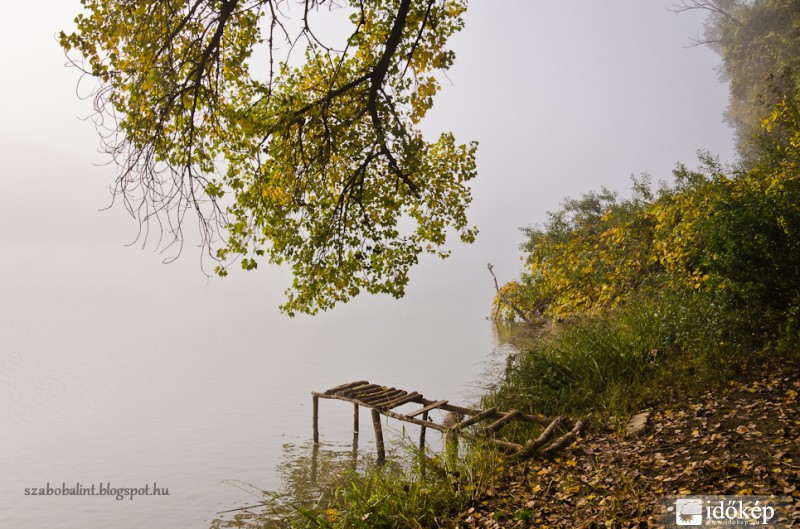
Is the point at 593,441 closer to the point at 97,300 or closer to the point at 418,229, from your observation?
the point at 418,229

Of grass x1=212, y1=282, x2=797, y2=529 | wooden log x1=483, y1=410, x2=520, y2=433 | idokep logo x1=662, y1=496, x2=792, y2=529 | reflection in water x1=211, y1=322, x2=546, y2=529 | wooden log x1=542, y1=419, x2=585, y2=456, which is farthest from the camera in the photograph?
reflection in water x1=211, y1=322, x2=546, y2=529

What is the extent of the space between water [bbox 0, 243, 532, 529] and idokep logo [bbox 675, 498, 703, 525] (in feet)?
23.5

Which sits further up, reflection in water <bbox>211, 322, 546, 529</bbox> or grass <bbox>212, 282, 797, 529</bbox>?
grass <bbox>212, 282, 797, 529</bbox>

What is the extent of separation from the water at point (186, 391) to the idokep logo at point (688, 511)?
717 centimetres

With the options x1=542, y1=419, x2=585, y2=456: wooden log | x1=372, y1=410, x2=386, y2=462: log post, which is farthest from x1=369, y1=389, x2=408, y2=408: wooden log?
x1=542, y1=419, x2=585, y2=456: wooden log

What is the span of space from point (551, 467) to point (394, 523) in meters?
2.10

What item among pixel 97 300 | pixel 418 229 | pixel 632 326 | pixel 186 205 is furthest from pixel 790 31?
pixel 97 300

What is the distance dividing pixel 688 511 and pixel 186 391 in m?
18.0

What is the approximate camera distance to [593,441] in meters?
8.30

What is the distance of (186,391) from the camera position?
2080 cm

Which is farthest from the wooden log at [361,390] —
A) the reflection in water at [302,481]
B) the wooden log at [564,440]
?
the wooden log at [564,440]

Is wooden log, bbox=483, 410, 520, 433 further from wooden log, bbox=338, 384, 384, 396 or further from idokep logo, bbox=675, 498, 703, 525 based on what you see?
wooden log, bbox=338, 384, 384, 396

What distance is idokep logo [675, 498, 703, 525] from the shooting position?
5504mm

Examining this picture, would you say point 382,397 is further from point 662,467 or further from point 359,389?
point 662,467
